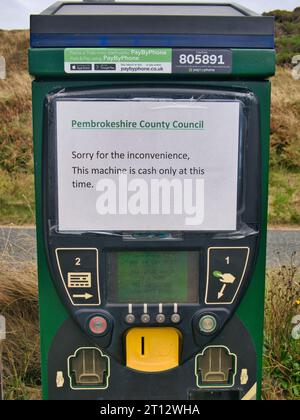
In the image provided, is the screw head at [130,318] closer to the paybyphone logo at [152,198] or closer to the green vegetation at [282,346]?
the paybyphone logo at [152,198]

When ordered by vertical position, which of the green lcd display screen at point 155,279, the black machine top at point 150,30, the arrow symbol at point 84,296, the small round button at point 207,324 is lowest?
the small round button at point 207,324

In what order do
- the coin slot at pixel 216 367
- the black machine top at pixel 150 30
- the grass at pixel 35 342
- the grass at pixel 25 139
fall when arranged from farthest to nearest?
the grass at pixel 25 139 → the grass at pixel 35 342 → the coin slot at pixel 216 367 → the black machine top at pixel 150 30

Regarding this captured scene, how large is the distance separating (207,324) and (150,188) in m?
0.49

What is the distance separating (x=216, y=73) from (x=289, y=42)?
4.42 m

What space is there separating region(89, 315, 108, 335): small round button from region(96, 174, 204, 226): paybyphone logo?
35cm

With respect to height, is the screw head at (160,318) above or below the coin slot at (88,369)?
above

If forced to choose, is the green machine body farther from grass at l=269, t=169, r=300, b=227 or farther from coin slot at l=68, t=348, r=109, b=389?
grass at l=269, t=169, r=300, b=227

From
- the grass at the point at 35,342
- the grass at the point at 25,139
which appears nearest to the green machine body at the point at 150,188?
the grass at the point at 35,342

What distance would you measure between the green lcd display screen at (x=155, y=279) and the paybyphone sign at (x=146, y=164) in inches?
4.6

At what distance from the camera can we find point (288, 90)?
184 inches

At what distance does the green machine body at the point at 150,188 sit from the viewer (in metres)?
1.74

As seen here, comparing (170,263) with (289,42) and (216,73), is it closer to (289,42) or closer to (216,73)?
(216,73)

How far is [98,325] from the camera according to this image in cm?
186
